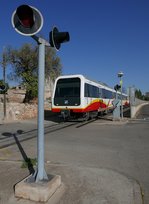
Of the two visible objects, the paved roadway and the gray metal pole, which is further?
the paved roadway

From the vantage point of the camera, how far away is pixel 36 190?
4398 millimetres

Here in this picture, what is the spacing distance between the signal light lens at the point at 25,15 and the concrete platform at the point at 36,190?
261cm

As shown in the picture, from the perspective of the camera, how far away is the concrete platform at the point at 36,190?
4359 millimetres

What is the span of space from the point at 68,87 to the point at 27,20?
14203 mm

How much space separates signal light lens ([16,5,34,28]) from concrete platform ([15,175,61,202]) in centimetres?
261

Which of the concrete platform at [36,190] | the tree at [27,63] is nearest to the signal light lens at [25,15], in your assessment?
the concrete platform at [36,190]

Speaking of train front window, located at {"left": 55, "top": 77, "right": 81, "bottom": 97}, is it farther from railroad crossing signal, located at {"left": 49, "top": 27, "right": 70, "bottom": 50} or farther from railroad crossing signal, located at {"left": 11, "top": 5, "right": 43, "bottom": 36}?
railroad crossing signal, located at {"left": 11, "top": 5, "right": 43, "bottom": 36}

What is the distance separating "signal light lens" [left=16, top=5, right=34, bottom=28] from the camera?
4.30 metres

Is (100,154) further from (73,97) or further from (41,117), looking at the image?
(73,97)

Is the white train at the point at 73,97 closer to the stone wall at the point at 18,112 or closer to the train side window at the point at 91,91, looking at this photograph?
the train side window at the point at 91,91

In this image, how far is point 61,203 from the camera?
430 cm

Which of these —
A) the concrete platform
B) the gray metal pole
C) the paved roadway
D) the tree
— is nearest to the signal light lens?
the gray metal pole

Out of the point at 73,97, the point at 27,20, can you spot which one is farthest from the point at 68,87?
the point at 27,20

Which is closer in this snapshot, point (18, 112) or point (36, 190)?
point (36, 190)
